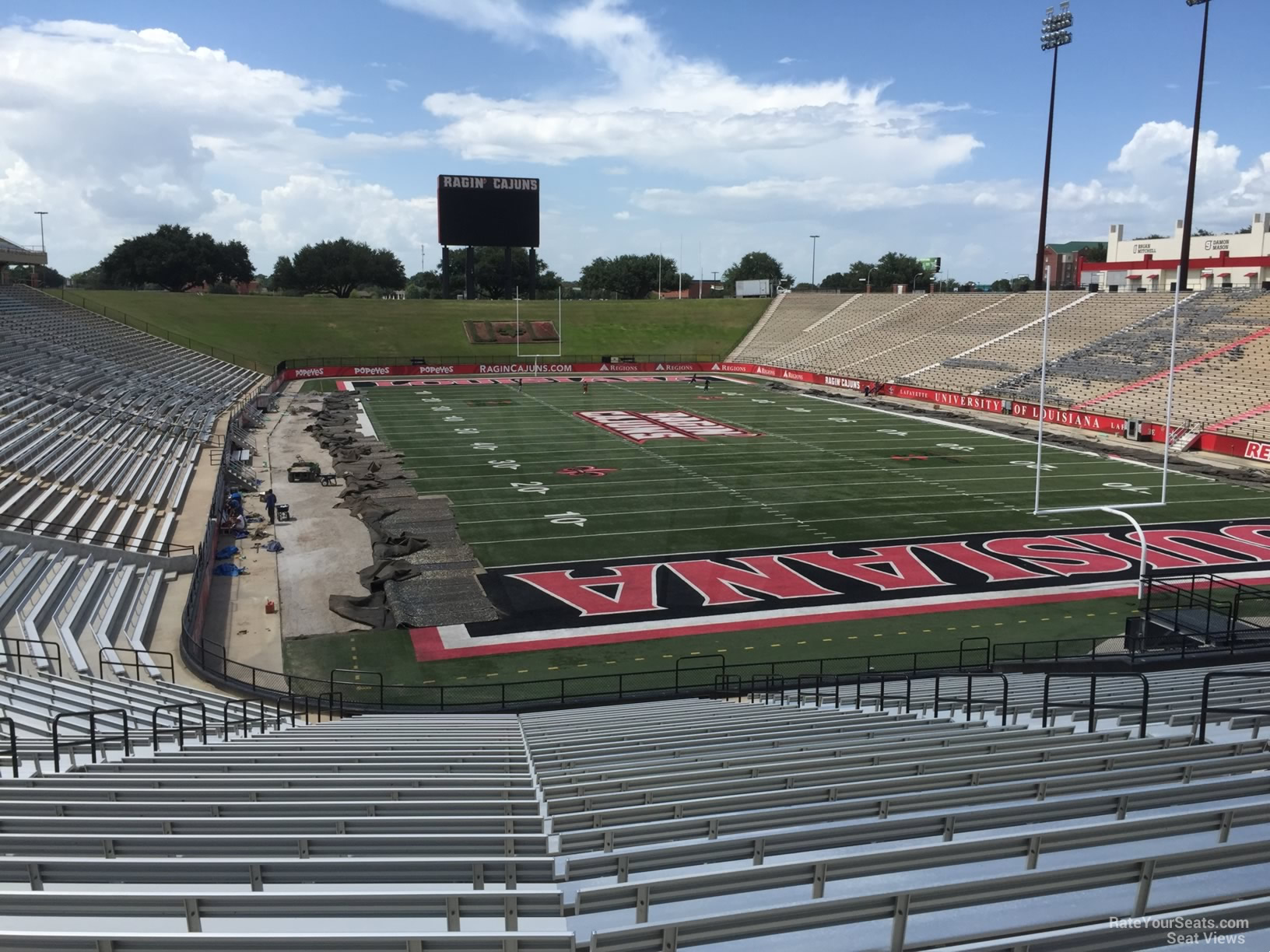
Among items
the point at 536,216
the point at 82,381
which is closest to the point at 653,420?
the point at 82,381

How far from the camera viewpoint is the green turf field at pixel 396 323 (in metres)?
66.4

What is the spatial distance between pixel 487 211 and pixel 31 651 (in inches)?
2700

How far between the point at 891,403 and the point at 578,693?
4097cm

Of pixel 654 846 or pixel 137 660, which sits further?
pixel 137 660

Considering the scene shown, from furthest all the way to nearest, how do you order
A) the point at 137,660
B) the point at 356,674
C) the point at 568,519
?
1. the point at 568,519
2. the point at 356,674
3. the point at 137,660

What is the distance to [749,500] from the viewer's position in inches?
1126

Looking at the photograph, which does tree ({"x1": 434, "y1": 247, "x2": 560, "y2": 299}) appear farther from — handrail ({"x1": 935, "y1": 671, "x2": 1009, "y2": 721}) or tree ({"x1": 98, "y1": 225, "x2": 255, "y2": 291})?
handrail ({"x1": 935, "y1": 671, "x2": 1009, "y2": 721})

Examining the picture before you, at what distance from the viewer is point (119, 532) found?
20672 millimetres

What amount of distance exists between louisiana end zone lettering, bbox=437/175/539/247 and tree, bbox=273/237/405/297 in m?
38.5

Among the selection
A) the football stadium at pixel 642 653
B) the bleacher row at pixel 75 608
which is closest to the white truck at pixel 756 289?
the football stadium at pixel 642 653

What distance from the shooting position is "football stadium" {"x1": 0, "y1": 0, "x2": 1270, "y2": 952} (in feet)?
11.6

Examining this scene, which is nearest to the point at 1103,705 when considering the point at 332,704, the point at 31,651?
the point at 332,704

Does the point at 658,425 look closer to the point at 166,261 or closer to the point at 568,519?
the point at 568,519

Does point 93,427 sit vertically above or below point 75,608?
above
